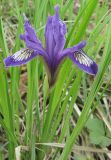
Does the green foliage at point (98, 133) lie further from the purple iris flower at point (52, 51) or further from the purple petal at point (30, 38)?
the purple petal at point (30, 38)

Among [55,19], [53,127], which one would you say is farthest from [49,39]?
[53,127]

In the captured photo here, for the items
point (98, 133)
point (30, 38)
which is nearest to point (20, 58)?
point (30, 38)

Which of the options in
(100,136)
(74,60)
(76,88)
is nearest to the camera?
(74,60)

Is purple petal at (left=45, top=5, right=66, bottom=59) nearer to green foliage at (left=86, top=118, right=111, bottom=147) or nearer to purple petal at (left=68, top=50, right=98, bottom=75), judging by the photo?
purple petal at (left=68, top=50, right=98, bottom=75)

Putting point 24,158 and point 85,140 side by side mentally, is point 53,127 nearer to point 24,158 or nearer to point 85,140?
point 24,158

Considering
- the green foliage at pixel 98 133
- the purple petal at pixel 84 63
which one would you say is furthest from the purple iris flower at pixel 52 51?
the green foliage at pixel 98 133

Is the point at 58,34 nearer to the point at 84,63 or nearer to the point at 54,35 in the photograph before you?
the point at 54,35
